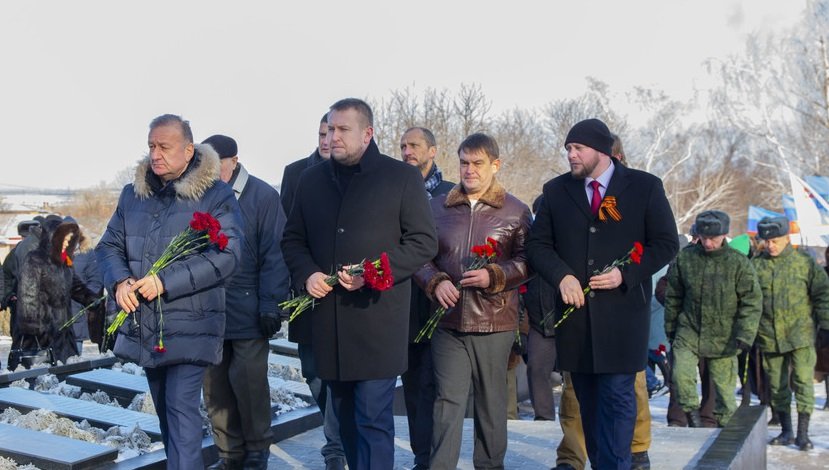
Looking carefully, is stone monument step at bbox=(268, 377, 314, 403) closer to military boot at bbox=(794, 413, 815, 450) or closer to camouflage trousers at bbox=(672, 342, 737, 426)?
camouflage trousers at bbox=(672, 342, 737, 426)

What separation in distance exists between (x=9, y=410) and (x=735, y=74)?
120 feet

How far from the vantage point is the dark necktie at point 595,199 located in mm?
5809

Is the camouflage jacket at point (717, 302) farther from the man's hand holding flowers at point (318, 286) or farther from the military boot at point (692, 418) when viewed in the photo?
the man's hand holding flowers at point (318, 286)

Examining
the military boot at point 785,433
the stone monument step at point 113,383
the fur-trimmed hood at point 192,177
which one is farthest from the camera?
the military boot at point 785,433

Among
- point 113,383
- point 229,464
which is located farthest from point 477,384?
point 113,383

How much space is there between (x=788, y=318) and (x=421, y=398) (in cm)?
509

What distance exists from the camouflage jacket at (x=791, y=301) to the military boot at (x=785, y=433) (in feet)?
2.23

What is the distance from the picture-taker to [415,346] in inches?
264

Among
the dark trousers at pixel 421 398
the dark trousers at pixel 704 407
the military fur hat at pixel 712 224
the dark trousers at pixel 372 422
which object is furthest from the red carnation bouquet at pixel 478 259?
the dark trousers at pixel 704 407

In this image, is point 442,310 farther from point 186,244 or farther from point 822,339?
point 822,339

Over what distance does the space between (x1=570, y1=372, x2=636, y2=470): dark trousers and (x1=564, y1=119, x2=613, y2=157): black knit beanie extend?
1.21 meters

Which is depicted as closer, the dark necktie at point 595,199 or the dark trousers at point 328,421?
the dark necktie at point 595,199

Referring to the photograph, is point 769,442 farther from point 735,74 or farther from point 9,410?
point 735,74

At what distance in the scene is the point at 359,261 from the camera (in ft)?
17.5
